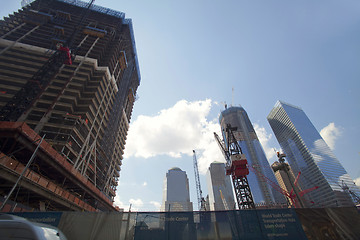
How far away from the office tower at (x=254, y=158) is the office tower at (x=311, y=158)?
38406 mm

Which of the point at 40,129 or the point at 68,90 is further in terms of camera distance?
the point at 68,90

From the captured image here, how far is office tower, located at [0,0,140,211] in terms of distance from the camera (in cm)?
2344

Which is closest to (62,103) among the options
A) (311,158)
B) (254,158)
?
(254,158)

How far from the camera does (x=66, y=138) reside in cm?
3547

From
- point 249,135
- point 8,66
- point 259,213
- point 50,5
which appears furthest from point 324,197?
point 50,5

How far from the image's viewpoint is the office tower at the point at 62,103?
76.9 ft

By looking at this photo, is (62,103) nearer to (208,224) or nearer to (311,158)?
(208,224)

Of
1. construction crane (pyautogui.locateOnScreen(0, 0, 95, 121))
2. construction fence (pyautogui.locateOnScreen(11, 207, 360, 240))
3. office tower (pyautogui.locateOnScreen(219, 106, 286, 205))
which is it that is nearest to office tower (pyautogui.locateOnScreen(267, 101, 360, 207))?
office tower (pyautogui.locateOnScreen(219, 106, 286, 205))

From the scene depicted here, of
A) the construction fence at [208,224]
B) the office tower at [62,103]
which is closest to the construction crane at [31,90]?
the office tower at [62,103]

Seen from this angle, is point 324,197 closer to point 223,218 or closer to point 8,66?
point 223,218

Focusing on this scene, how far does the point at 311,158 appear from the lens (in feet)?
498

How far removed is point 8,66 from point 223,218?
58236 millimetres

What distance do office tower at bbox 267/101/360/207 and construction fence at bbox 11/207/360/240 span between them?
17131 cm

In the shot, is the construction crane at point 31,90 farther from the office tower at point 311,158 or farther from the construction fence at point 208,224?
the office tower at point 311,158
